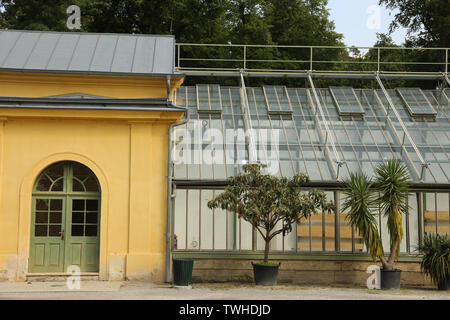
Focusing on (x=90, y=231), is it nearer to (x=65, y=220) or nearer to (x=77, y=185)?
(x=65, y=220)

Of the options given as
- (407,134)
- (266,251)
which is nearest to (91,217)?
(266,251)

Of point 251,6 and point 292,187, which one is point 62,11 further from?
point 292,187

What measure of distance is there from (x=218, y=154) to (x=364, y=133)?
485cm

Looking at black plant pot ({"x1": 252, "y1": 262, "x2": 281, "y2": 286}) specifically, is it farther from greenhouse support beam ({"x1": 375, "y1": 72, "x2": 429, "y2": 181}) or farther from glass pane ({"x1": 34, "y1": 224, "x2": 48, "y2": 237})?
glass pane ({"x1": 34, "y1": 224, "x2": 48, "y2": 237})

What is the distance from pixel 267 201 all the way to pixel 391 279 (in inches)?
147

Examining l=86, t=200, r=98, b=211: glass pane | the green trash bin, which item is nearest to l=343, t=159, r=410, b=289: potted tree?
the green trash bin

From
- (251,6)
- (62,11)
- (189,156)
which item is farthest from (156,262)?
(251,6)

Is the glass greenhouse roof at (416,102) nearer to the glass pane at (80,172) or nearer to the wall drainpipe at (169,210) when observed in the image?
the wall drainpipe at (169,210)

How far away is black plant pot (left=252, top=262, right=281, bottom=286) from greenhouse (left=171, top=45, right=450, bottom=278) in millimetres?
945

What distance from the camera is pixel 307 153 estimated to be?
16.5 meters

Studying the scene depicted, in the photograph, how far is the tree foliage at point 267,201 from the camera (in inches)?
532

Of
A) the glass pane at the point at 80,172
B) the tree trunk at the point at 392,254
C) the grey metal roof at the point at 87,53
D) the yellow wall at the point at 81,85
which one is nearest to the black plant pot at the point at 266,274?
the tree trunk at the point at 392,254

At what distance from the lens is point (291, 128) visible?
17688 millimetres

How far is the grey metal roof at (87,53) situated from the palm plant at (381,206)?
5915 mm
